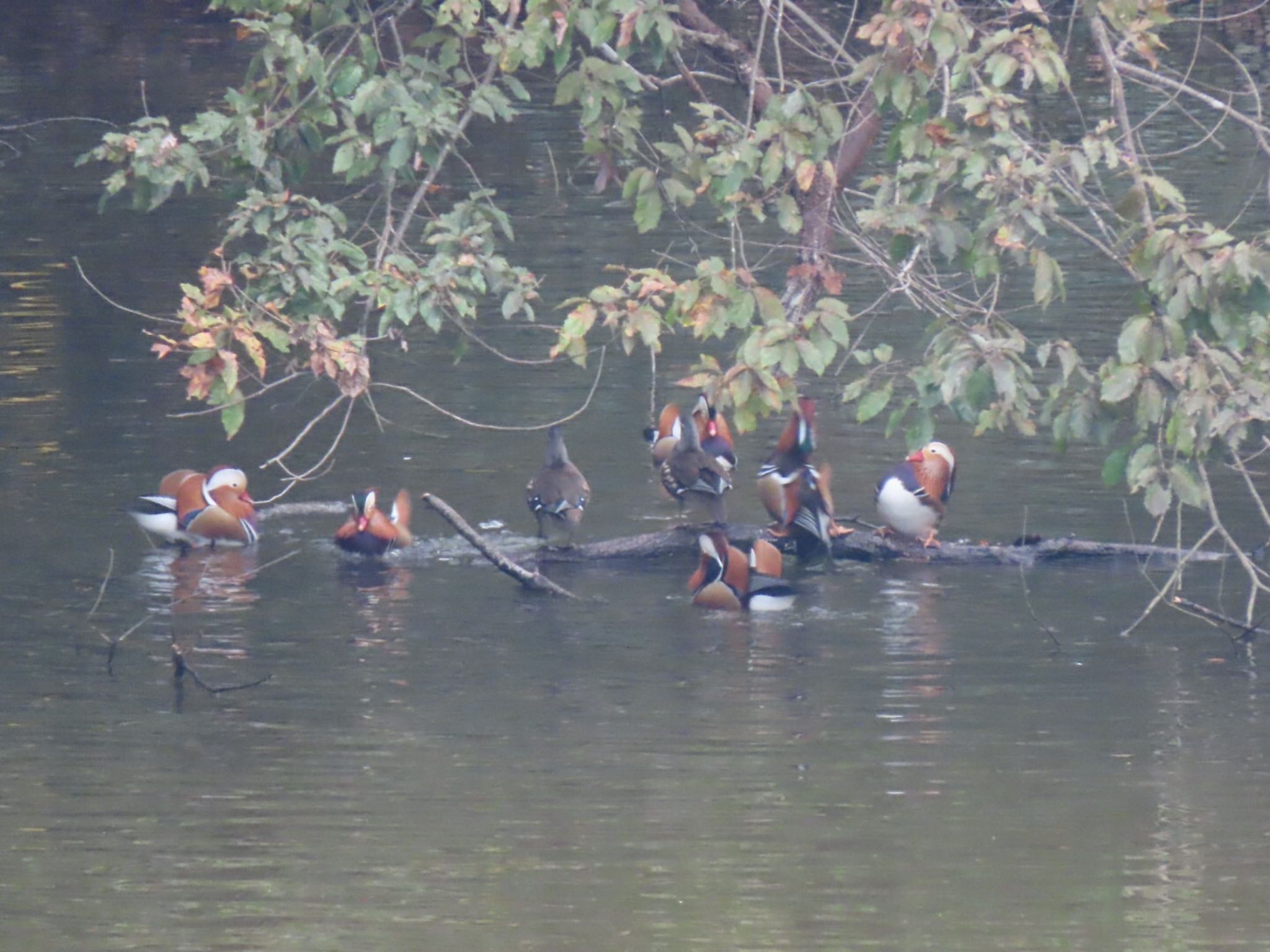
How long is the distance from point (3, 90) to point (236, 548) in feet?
71.0

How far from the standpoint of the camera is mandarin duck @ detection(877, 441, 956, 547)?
1109 centimetres

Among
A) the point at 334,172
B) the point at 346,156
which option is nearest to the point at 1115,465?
the point at 334,172

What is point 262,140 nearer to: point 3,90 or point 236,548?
point 236,548

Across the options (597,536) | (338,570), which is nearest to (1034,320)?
(597,536)

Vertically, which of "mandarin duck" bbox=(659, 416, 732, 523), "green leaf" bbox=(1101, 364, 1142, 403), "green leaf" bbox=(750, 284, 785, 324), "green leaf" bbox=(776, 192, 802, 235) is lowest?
"mandarin duck" bbox=(659, 416, 732, 523)

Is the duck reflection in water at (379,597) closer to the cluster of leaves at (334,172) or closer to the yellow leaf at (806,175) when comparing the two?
the cluster of leaves at (334,172)

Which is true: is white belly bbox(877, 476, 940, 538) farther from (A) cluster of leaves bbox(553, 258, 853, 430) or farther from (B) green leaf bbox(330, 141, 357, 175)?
(B) green leaf bbox(330, 141, 357, 175)

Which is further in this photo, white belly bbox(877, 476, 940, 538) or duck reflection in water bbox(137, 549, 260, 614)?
white belly bbox(877, 476, 940, 538)

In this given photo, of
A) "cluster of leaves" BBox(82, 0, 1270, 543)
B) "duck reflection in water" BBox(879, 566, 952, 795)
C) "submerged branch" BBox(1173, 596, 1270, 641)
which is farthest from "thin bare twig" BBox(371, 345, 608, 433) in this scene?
"submerged branch" BBox(1173, 596, 1270, 641)

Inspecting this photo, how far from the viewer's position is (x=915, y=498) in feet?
36.4

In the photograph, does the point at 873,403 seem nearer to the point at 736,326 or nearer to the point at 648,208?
the point at 736,326

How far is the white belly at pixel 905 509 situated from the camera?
11.1 m

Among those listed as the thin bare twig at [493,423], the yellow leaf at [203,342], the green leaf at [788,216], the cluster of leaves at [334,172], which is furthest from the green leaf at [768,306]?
the yellow leaf at [203,342]

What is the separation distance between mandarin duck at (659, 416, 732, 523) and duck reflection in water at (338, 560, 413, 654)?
5.30ft
